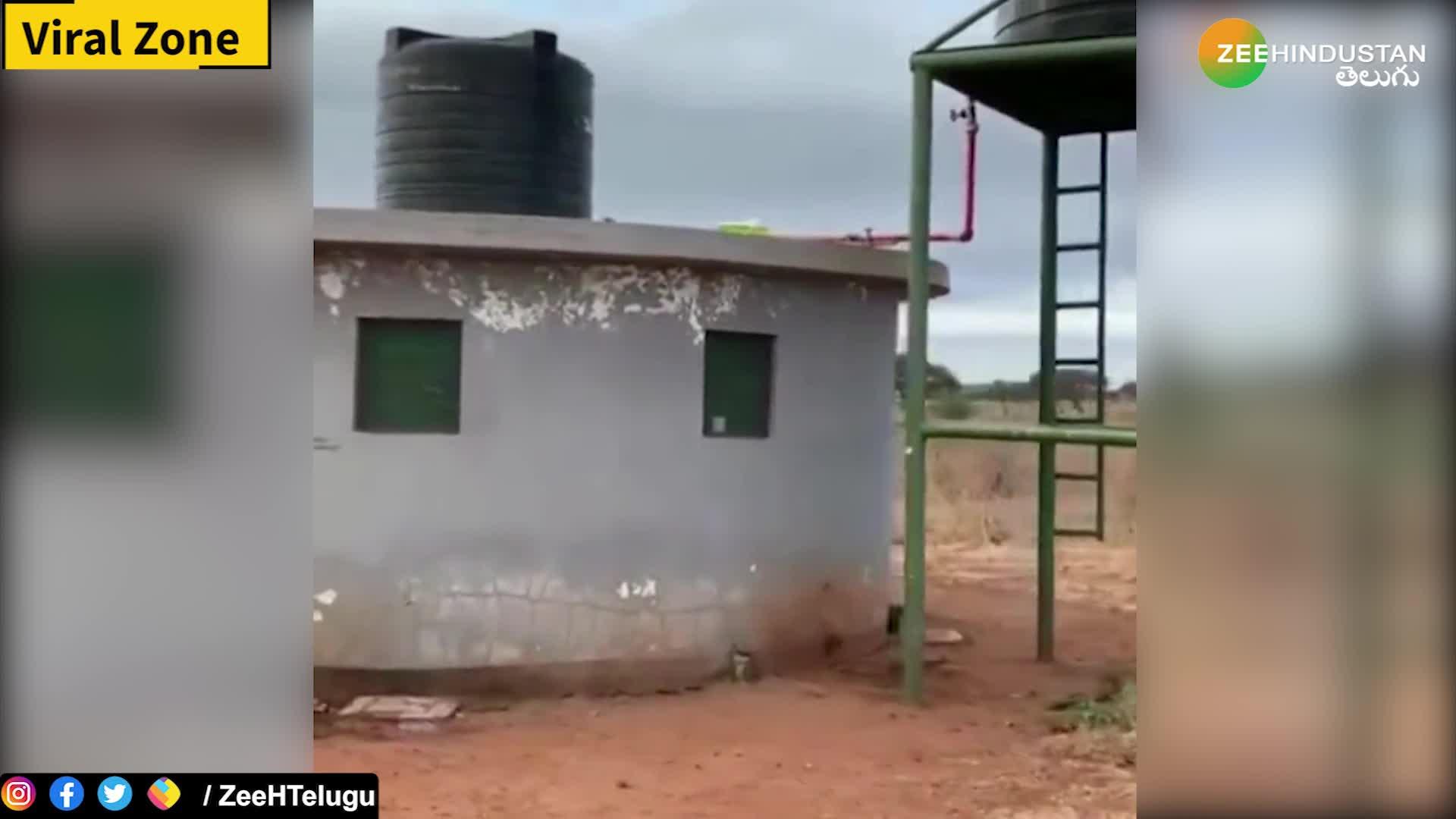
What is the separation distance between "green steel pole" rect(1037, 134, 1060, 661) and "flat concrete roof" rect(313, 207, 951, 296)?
1921mm

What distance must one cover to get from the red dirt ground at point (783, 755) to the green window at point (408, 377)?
1839mm

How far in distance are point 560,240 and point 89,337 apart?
230 inches

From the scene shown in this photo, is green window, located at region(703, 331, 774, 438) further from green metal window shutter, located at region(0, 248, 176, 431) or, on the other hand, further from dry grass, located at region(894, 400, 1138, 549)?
green metal window shutter, located at region(0, 248, 176, 431)

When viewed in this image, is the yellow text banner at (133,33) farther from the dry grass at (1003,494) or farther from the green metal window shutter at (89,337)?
the dry grass at (1003,494)

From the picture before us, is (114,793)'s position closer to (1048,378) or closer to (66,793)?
(66,793)

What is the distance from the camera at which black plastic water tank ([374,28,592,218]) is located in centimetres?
926

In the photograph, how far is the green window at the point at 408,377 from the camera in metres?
8.38

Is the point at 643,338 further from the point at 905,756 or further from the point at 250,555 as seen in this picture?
the point at 250,555

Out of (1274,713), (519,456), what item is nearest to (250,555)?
(1274,713)

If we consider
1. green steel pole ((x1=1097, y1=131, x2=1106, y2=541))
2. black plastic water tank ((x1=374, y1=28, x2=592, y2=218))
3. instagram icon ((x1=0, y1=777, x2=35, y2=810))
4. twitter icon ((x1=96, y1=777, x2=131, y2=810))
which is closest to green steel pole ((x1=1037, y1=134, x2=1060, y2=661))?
green steel pole ((x1=1097, y1=131, x2=1106, y2=541))

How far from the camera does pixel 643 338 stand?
8625mm

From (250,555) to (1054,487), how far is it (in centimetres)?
803

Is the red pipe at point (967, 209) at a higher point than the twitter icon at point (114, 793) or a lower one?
higher

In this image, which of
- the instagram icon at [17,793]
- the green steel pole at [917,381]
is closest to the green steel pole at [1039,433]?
the green steel pole at [917,381]
